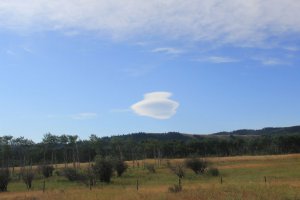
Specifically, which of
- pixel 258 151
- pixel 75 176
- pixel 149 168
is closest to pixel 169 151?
pixel 258 151

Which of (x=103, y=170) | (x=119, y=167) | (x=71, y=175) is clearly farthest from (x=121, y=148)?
(x=103, y=170)

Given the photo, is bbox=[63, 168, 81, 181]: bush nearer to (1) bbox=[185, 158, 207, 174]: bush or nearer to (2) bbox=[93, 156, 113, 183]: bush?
(2) bbox=[93, 156, 113, 183]: bush

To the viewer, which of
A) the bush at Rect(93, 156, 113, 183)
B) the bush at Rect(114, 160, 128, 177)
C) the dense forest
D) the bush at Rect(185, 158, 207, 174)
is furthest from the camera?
the dense forest

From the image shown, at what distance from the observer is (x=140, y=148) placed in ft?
507

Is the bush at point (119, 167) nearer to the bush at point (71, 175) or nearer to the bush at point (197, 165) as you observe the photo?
the bush at point (71, 175)

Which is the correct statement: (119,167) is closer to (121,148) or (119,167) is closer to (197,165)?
(197,165)

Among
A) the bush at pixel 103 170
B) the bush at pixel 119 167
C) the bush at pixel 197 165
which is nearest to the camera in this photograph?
the bush at pixel 103 170

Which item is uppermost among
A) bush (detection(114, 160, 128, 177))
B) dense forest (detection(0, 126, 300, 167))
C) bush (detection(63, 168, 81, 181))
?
dense forest (detection(0, 126, 300, 167))

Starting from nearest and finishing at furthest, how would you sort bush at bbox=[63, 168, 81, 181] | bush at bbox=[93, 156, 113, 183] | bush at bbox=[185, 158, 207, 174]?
bush at bbox=[93, 156, 113, 183] < bush at bbox=[63, 168, 81, 181] < bush at bbox=[185, 158, 207, 174]

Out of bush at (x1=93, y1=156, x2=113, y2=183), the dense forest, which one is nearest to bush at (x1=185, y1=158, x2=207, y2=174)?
bush at (x1=93, y1=156, x2=113, y2=183)

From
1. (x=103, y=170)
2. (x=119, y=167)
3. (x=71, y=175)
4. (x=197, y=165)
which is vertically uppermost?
(x=119, y=167)

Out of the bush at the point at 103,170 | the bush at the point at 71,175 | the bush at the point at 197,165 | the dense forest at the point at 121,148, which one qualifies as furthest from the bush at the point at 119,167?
the dense forest at the point at 121,148

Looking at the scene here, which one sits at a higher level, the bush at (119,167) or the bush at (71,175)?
the bush at (119,167)

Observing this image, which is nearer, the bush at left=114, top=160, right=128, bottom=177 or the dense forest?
the bush at left=114, top=160, right=128, bottom=177
